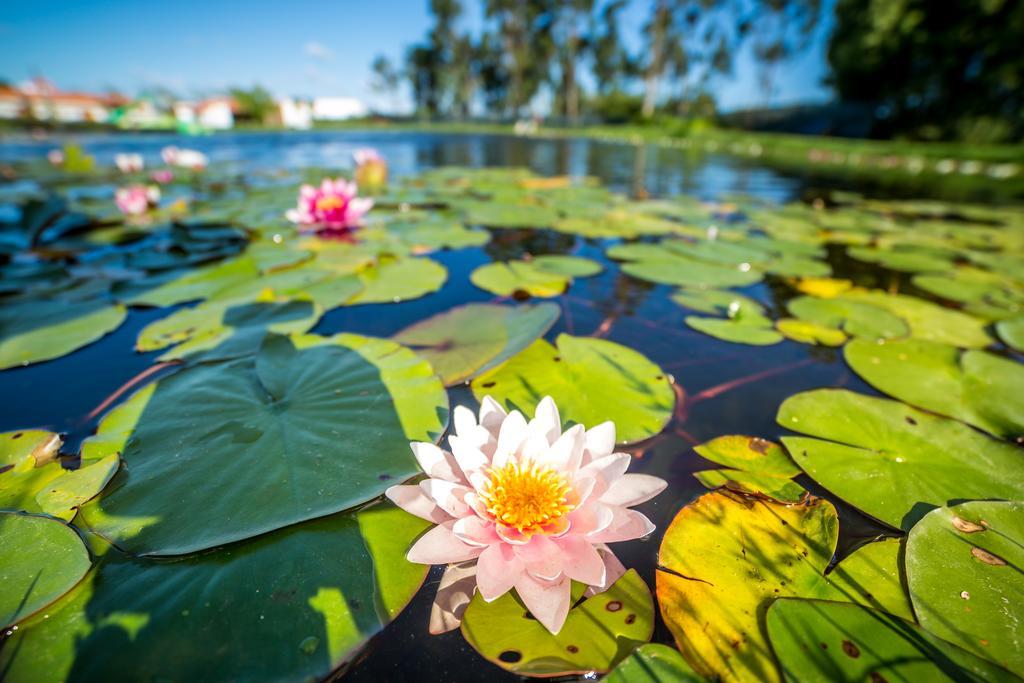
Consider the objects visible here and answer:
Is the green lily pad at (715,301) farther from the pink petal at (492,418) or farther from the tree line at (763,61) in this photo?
the tree line at (763,61)

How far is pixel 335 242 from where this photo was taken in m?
2.89

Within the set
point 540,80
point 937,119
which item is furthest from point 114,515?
point 540,80

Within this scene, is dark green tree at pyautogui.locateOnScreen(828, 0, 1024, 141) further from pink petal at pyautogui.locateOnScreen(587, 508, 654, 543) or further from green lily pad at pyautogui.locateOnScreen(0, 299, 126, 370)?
green lily pad at pyautogui.locateOnScreen(0, 299, 126, 370)

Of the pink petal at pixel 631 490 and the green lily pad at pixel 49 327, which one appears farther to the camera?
the green lily pad at pixel 49 327

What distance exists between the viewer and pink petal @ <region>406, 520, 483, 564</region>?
0.76 m

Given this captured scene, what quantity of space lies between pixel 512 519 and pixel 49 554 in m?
0.86

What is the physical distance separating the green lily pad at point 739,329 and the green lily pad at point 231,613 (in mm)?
1521

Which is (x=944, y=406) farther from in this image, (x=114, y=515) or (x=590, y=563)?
(x=114, y=515)

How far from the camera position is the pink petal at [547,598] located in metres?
0.72

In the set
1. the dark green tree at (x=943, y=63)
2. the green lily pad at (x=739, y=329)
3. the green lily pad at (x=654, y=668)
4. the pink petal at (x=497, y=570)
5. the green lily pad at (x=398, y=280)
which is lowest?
the green lily pad at (x=654, y=668)

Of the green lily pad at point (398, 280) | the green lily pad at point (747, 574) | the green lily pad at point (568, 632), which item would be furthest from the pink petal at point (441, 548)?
the green lily pad at point (398, 280)

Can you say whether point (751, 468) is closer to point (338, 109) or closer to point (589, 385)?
point (589, 385)

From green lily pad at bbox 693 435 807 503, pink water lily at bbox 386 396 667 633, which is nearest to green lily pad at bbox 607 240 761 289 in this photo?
green lily pad at bbox 693 435 807 503

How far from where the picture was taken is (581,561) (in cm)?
78
